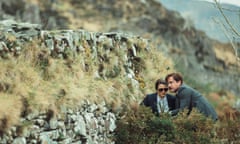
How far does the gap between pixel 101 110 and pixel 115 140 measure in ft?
2.32

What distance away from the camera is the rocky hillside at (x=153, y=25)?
41.2 metres

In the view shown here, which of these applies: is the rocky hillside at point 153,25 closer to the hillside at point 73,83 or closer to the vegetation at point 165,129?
the hillside at point 73,83

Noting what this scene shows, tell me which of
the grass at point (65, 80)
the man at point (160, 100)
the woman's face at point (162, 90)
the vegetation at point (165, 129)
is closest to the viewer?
the grass at point (65, 80)

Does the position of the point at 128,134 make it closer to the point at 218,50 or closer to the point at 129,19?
the point at 129,19

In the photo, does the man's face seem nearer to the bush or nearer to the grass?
the bush

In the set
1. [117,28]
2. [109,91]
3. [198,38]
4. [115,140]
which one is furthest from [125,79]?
[198,38]

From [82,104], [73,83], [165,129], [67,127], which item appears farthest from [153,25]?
[67,127]

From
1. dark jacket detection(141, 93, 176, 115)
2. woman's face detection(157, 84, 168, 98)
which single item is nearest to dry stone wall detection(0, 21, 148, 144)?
dark jacket detection(141, 93, 176, 115)

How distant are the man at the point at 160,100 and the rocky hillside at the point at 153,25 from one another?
2656 centimetres

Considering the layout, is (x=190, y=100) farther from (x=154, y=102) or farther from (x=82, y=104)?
(x=82, y=104)

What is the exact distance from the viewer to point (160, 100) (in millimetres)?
10570

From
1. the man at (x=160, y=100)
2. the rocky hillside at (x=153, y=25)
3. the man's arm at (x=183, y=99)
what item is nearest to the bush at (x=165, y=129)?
the man's arm at (x=183, y=99)

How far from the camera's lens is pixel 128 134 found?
32.4 ft

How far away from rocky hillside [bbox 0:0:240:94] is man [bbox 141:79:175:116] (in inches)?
1046
